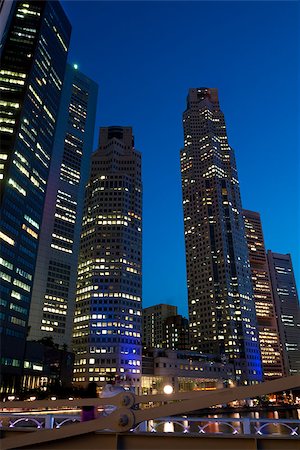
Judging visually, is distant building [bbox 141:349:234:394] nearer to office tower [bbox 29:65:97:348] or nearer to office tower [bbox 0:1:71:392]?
office tower [bbox 29:65:97:348]

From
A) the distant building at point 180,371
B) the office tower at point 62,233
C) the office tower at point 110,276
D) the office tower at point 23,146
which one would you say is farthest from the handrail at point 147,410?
the office tower at point 62,233

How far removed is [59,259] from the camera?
15388cm

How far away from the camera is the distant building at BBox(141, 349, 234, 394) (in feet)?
454

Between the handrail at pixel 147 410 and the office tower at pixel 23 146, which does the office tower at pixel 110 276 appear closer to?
the office tower at pixel 23 146

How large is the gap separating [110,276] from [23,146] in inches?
2438

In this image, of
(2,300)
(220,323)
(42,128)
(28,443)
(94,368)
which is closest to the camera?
(28,443)

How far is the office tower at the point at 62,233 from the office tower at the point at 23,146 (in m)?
40.5

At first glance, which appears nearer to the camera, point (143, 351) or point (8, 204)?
point (8, 204)

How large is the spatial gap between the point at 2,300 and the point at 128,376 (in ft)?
197

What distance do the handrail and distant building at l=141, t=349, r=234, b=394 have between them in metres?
137

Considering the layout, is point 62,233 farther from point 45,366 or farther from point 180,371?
point 180,371

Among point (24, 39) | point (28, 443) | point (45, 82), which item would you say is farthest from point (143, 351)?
point (28, 443)

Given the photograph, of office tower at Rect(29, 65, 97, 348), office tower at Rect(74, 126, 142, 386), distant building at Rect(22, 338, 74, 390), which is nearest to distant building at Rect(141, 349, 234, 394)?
office tower at Rect(74, 126, 142, 386)

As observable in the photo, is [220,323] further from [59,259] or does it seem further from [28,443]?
[28,443]
